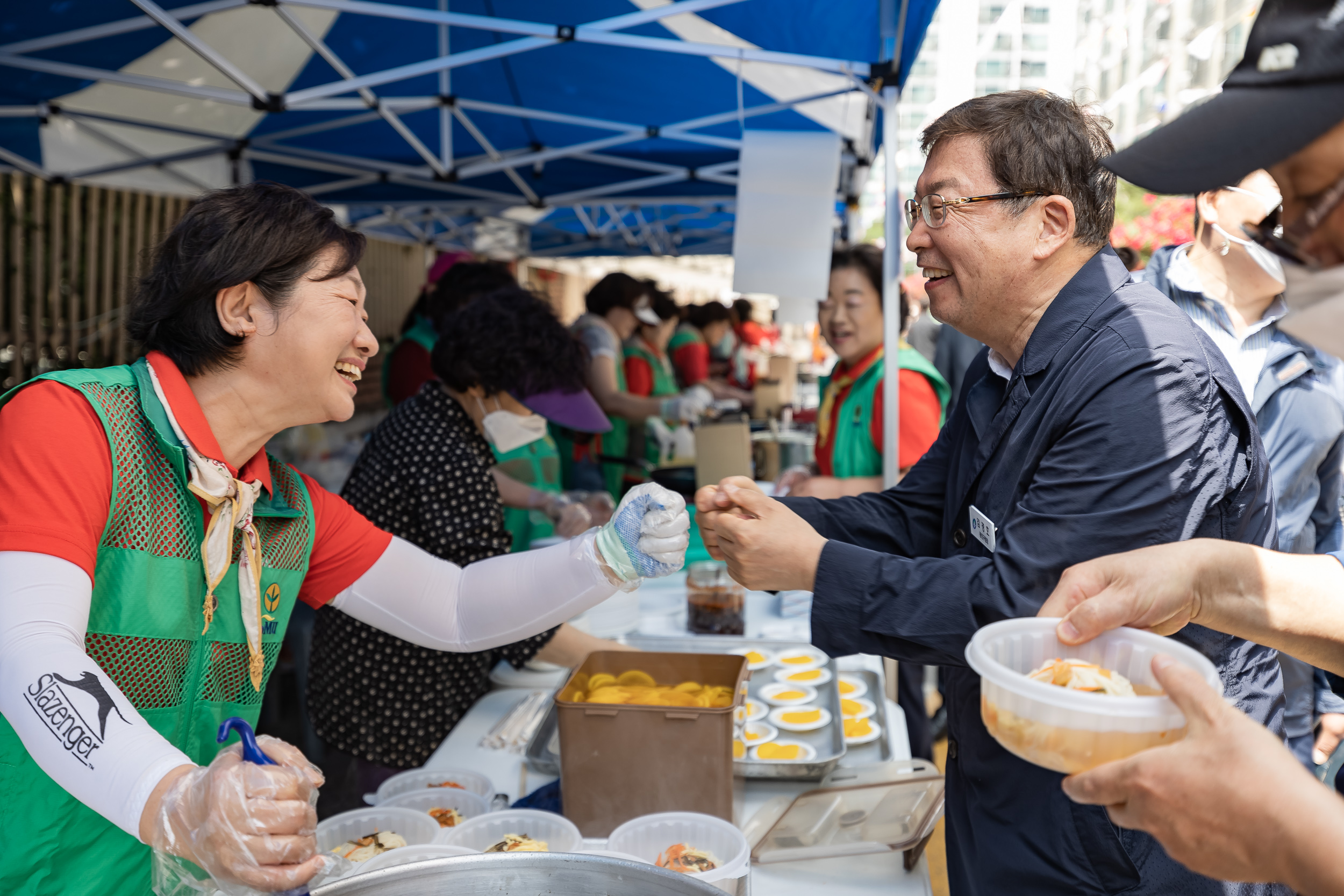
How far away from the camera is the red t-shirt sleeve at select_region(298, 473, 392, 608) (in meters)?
1.83

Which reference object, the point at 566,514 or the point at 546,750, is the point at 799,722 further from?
the point at 566,514

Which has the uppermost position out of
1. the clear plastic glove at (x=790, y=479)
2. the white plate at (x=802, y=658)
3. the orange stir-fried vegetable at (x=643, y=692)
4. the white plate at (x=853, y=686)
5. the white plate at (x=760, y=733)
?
the orange stir-fried vegetable at (x=643, y=692)

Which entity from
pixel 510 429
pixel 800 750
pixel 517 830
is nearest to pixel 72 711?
pixel 517 830

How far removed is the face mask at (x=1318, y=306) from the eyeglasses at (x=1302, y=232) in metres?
0.01

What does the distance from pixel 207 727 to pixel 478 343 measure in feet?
5.30

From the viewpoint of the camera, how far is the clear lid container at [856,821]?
1704mm

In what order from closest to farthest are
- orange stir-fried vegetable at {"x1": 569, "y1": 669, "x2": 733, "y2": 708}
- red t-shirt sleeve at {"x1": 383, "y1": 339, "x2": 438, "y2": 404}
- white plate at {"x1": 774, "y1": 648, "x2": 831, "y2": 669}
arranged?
1. orange stir-fried vegetable at {"x1": 569, "y1": 669, "x2": 733, "y2": 708}
2. white plate at {"x1": 774, "y1": 648, "x2": 831, "y2": 669}
3. red t-shirt sleeve at {"x1": 383, "y1": 339, "x2": 438, "y2": 404}

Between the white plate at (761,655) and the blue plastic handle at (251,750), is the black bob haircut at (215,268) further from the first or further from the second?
the white plate at (761,655)

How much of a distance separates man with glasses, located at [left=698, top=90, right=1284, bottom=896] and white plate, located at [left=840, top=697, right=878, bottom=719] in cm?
68

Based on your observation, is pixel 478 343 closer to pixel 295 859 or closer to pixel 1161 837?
pixel 295 859

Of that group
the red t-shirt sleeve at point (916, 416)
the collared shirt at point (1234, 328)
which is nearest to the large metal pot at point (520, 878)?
the collared shirt at point (1234, 328)

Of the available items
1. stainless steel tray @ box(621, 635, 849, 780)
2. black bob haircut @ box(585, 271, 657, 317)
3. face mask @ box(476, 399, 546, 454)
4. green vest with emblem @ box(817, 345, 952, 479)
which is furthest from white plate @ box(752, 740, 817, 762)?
black bob haircut @ box(585, 271, 657, 317)

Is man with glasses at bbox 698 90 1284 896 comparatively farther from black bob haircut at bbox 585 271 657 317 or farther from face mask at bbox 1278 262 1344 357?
black bob haircut at bbox 585 271 657 317

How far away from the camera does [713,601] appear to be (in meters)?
2.98
